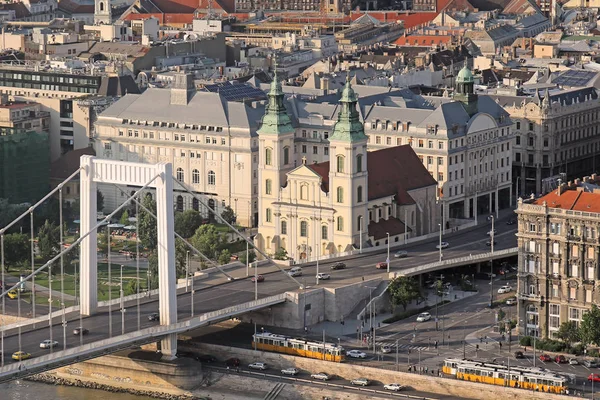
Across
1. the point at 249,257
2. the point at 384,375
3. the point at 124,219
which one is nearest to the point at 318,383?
the point at 384,375

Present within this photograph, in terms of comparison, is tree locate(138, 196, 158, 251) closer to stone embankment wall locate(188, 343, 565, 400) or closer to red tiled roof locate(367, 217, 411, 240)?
red tiled roof locate(367, 217, 411, 240)

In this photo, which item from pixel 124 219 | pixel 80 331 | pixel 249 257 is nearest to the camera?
pixel 80 331

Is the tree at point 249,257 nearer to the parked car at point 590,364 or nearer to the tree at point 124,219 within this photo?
the tree at point 124,219

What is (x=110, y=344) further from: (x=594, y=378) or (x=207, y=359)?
(x=594, y=378)

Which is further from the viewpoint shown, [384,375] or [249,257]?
[249,257]

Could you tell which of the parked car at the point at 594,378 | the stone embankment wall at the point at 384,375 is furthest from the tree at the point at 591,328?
the stone embankment wall at the point at 384,375

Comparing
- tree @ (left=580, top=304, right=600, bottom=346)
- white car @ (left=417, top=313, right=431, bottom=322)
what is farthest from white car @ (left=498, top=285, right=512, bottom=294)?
tree @ (left=580, top=304, right=600, bottom=346)
